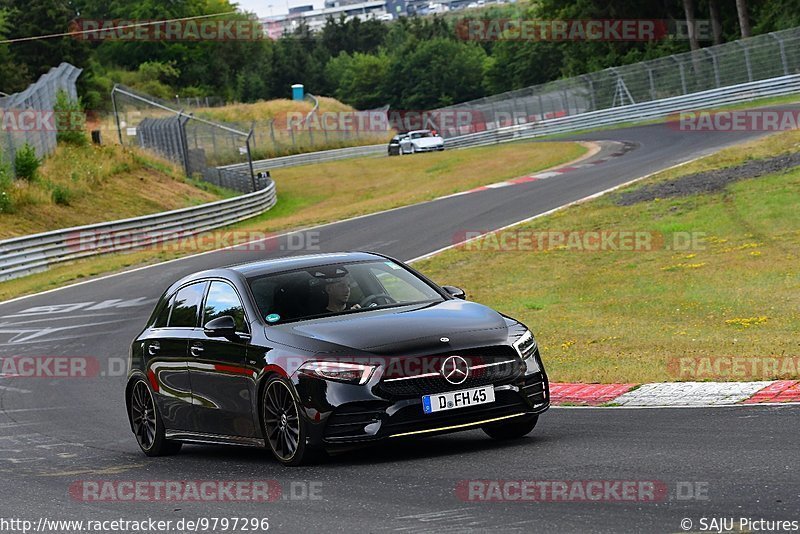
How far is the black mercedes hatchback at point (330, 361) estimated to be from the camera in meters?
8.27

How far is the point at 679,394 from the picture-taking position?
10.4m

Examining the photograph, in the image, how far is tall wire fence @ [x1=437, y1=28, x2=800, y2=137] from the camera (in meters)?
53.3

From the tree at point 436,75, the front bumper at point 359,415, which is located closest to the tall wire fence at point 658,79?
the front bumper at point 359,415

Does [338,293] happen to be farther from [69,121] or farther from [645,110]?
[645,110]

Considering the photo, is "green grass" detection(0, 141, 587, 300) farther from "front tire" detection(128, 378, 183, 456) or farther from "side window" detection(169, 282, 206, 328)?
"side window" detection(169, 282, 206, 328)

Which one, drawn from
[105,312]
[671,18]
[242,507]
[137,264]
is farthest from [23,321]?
[671,18]

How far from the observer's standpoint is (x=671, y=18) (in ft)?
281

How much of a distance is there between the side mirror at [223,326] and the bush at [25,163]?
102 ft

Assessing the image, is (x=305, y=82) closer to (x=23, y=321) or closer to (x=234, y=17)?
(x=234, y=17)

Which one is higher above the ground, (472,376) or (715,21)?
(715,21)

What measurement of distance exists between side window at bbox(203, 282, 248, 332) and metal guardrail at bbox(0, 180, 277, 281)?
21380 millimetres

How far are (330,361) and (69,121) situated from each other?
127ft

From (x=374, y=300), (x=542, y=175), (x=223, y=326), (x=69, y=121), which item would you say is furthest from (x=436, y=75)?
(x=223, y=326)

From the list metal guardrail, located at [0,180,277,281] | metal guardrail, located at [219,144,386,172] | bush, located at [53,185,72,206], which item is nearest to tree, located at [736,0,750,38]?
metal guardrail, located at [219,144,386,172]
